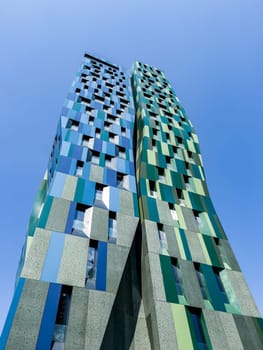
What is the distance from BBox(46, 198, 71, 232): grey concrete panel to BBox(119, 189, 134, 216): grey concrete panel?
4587 millimetres

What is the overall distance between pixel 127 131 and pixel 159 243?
53.8ft

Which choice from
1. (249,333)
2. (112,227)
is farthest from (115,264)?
(249,333)

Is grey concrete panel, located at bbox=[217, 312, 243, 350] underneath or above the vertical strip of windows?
underneath

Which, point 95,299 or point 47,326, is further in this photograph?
point 95,299

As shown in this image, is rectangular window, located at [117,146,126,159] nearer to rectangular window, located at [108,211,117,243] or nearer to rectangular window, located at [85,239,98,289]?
rectangular window, located at [108,211,117,243]

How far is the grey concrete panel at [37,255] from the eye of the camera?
12.8 meters

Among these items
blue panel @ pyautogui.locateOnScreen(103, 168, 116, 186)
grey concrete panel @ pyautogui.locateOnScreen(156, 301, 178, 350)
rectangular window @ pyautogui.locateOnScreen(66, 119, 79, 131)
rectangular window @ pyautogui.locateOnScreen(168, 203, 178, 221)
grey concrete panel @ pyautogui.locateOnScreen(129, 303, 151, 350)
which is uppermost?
rectangular window @ pyautogui.locateOnScreen(66, 119, 79, 131)

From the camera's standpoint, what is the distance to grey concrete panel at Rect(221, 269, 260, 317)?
1623 cm

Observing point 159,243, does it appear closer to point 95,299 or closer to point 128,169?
point 95,299

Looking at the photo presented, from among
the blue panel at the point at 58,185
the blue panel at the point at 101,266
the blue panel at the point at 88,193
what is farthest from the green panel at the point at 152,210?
the blue panel at the point at 58,185

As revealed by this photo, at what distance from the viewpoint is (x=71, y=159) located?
22109mm

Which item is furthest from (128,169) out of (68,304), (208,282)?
(68,304)

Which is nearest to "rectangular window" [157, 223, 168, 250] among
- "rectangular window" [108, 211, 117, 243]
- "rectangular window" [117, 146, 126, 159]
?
"rectangular window" [108, 211, 117, 243]

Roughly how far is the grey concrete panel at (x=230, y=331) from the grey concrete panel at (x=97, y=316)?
7.55 metres
